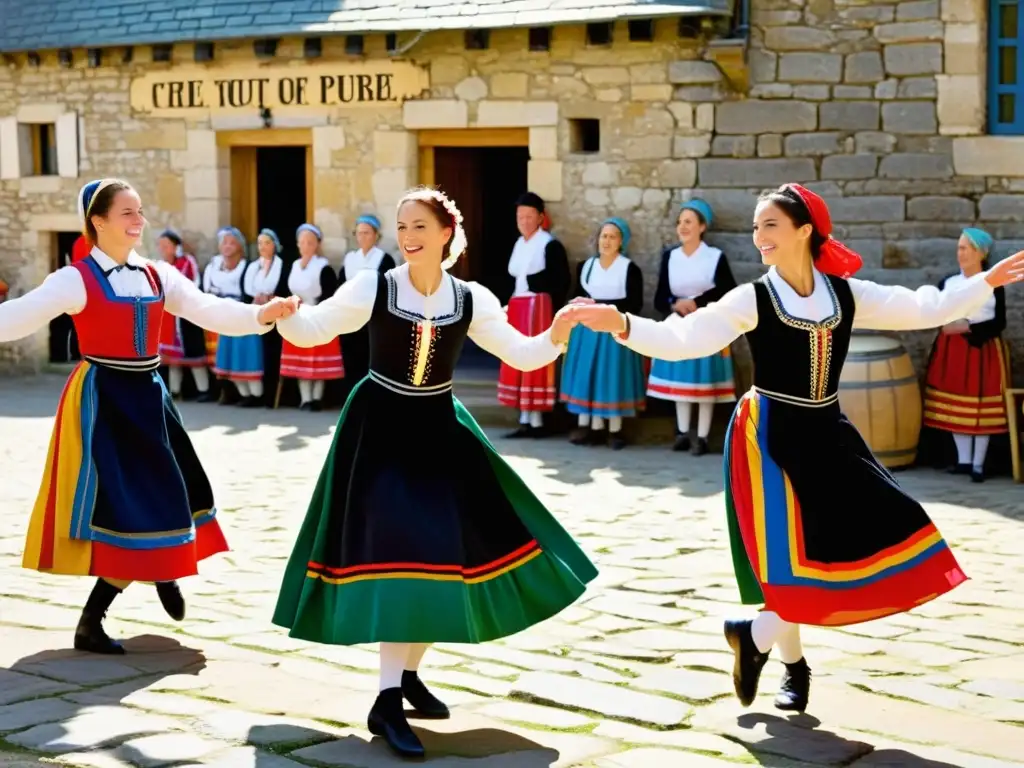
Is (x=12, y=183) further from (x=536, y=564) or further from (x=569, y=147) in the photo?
(x=536, y=564)

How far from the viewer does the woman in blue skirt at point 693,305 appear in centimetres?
997

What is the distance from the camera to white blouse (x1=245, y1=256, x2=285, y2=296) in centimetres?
1209

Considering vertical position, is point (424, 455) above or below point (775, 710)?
above

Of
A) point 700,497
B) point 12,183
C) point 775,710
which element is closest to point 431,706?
point 775,710

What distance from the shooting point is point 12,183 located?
1397cm

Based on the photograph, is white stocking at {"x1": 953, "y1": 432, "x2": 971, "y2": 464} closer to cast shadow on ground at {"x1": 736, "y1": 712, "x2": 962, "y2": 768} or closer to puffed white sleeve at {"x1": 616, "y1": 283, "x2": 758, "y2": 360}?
puffed white sleeve at {"x1": 616, "y1": 283, "x2": 758, "y2": 360}

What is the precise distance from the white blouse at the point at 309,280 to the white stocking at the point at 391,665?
7.85 metres

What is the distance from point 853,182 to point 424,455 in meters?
6.54

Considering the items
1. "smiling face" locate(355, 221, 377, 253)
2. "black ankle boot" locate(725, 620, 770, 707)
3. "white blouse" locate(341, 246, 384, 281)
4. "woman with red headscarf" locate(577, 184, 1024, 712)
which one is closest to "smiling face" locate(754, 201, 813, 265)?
"woman with red headscarf" locate(577, 184, 1024, 712)

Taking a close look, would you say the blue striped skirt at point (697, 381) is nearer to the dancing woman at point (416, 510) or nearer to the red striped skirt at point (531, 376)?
the red striped skirt at point (531, 376)

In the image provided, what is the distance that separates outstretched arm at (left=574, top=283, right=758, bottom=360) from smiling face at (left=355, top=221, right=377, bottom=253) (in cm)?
730

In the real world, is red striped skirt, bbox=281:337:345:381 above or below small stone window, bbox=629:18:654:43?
below

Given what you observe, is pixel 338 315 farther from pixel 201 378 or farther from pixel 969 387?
pixel 201 378

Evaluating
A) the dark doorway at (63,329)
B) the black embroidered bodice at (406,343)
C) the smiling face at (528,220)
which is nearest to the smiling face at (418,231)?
the black embroidered bodice at (406,343)
